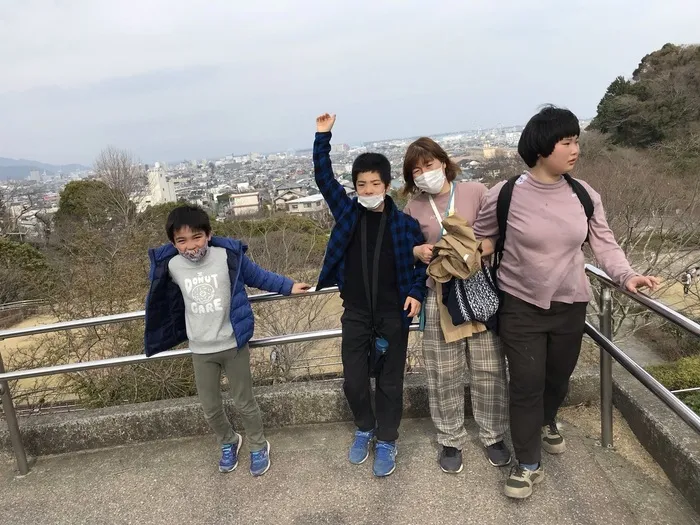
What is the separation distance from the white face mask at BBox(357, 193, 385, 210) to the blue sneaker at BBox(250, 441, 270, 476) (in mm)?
1337

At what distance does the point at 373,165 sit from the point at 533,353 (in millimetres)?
1068

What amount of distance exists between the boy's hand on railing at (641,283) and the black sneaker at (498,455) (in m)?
0.96

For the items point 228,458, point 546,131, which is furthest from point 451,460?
point 546,131

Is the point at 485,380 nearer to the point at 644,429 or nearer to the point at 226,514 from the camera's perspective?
the point at 644,429

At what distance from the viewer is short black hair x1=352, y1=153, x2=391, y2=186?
221 cm

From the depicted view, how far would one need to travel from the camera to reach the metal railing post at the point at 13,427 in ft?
8.39

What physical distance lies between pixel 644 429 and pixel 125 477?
2585mm

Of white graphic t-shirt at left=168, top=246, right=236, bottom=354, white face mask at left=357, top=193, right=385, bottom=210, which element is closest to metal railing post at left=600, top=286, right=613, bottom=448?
white face mask at left=357, top=193, right=385, bottom=210

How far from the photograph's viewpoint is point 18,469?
8.70ft

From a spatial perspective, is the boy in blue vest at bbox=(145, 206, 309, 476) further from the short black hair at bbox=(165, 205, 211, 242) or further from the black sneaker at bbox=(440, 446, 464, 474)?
the black sneaker at bbox=(440, 446, 464, 474)

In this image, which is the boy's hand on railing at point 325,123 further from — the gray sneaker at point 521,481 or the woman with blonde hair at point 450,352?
the gray sneaker at point 521,481

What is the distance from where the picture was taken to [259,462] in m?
2.45

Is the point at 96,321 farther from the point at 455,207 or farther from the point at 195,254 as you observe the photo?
the point at 455,207

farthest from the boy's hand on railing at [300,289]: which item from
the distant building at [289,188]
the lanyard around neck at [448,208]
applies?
the distant building at [289,188]
